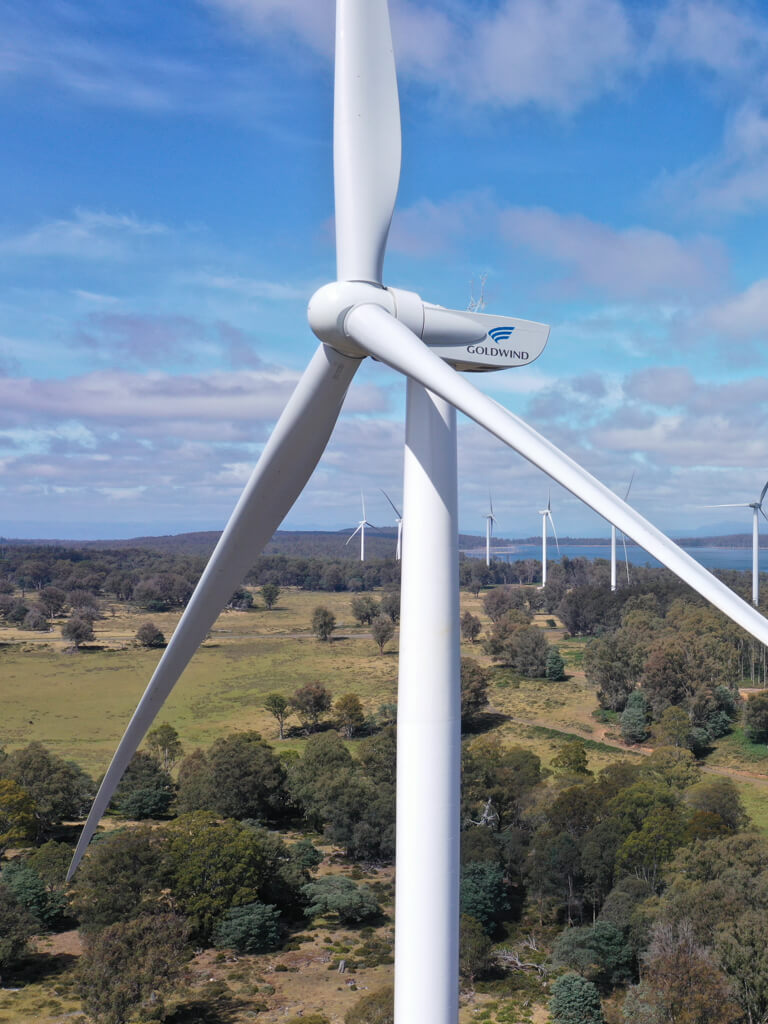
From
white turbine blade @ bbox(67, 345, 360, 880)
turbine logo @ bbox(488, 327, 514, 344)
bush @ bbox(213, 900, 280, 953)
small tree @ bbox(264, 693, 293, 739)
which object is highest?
turbine logo @ bbox(488, 327, 514, 344)

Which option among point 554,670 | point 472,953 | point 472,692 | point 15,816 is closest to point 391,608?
point 554,670

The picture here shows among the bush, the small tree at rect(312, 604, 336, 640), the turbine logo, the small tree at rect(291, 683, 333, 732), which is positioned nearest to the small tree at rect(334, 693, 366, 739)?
the small tree at rect(291, 683, 333, 732)

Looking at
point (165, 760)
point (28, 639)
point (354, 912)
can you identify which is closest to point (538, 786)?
point (354, 912)

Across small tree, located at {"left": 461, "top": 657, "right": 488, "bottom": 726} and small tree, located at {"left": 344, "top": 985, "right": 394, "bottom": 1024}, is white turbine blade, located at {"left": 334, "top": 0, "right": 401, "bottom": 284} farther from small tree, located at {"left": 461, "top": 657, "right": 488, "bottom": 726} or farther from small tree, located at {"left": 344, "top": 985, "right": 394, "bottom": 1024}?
small tree, located at {"left": 461, "top": 657, "right": 488, "bottom": 726}

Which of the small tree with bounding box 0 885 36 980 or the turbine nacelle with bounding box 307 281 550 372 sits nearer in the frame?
the turbine nacelle with bounding box 307 281 550 372

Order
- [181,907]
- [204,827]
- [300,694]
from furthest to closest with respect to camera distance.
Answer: [300,694] → [204,827] → [181,907]

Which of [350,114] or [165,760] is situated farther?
[165,760]

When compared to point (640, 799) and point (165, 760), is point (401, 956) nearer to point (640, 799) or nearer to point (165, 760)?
point (640, 799)
